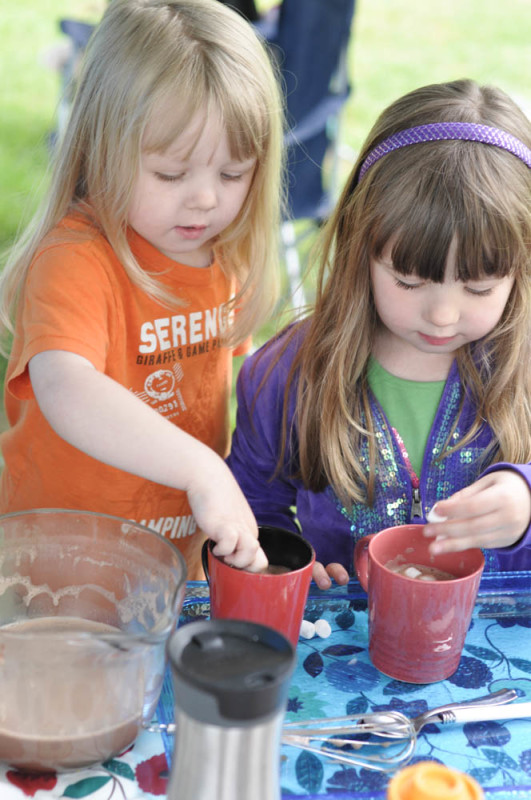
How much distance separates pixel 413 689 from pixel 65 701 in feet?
1.21

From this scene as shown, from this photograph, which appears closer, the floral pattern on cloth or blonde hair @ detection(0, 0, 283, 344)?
the floral pattern on cloth

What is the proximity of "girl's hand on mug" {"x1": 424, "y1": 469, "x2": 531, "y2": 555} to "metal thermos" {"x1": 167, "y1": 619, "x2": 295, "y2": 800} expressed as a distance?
1.17 ft

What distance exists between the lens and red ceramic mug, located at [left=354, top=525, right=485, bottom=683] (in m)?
0.96

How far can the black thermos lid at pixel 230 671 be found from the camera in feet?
2.14

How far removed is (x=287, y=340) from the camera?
4.68 ft

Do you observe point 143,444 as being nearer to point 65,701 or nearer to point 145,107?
point 65,701

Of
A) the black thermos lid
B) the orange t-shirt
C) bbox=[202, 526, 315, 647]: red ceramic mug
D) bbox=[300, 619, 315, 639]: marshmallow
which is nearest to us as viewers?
the black thermos lid

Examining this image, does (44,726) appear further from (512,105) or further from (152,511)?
(512,105)

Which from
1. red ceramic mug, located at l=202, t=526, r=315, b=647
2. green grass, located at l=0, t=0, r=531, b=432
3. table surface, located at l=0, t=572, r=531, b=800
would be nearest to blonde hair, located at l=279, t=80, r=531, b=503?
table surface, located at l=0, t=572, r=531, b=800

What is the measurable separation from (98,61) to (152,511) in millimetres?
667

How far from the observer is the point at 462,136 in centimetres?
118

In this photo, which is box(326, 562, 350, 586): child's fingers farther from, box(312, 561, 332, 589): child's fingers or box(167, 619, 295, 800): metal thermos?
box(167, 619, 295, 800): metal thermos

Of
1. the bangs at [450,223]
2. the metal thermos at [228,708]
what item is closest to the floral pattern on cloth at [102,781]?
the metal thermos at [228,708]

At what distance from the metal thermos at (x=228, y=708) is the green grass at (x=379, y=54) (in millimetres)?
4335
